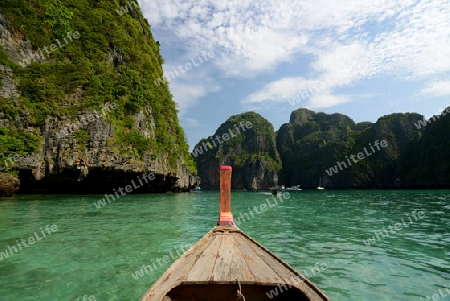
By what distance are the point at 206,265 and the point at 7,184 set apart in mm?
23681

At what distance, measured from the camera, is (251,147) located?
127125 millimetres

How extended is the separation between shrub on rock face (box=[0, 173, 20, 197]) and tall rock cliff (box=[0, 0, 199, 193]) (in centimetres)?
77

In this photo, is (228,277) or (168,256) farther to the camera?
(168,256)

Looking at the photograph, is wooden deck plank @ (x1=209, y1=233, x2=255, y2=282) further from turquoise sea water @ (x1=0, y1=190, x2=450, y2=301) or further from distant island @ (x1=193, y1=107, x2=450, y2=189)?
distant island @ (x1=193, y1=107, x2=450, y2=189)

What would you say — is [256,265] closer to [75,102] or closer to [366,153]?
[75,102]

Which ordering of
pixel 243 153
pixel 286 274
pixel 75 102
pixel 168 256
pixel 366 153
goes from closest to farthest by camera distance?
pixel 286 274, pixel 168 256, pixel 75 102, pixel 366 153, pixel 243 153

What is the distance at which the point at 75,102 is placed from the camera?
2486cm

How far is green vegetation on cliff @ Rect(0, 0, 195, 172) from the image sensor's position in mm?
22625

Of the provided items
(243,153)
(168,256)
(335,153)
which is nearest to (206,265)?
(168,256)

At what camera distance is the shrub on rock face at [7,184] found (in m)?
19.3

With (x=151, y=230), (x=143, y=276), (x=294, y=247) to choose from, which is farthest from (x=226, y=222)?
(x=151, y=230)

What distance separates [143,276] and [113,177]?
24.9 meters

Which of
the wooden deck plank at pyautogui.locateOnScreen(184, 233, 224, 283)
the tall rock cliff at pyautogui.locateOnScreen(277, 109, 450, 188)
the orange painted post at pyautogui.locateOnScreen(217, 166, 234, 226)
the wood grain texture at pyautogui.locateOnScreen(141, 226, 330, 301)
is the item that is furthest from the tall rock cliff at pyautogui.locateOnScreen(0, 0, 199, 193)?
the tall rock cliff at pyautogui.locateOnScreen(277, 109, 450, 188)

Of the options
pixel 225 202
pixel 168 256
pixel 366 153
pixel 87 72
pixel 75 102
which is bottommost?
pixel 168 256
